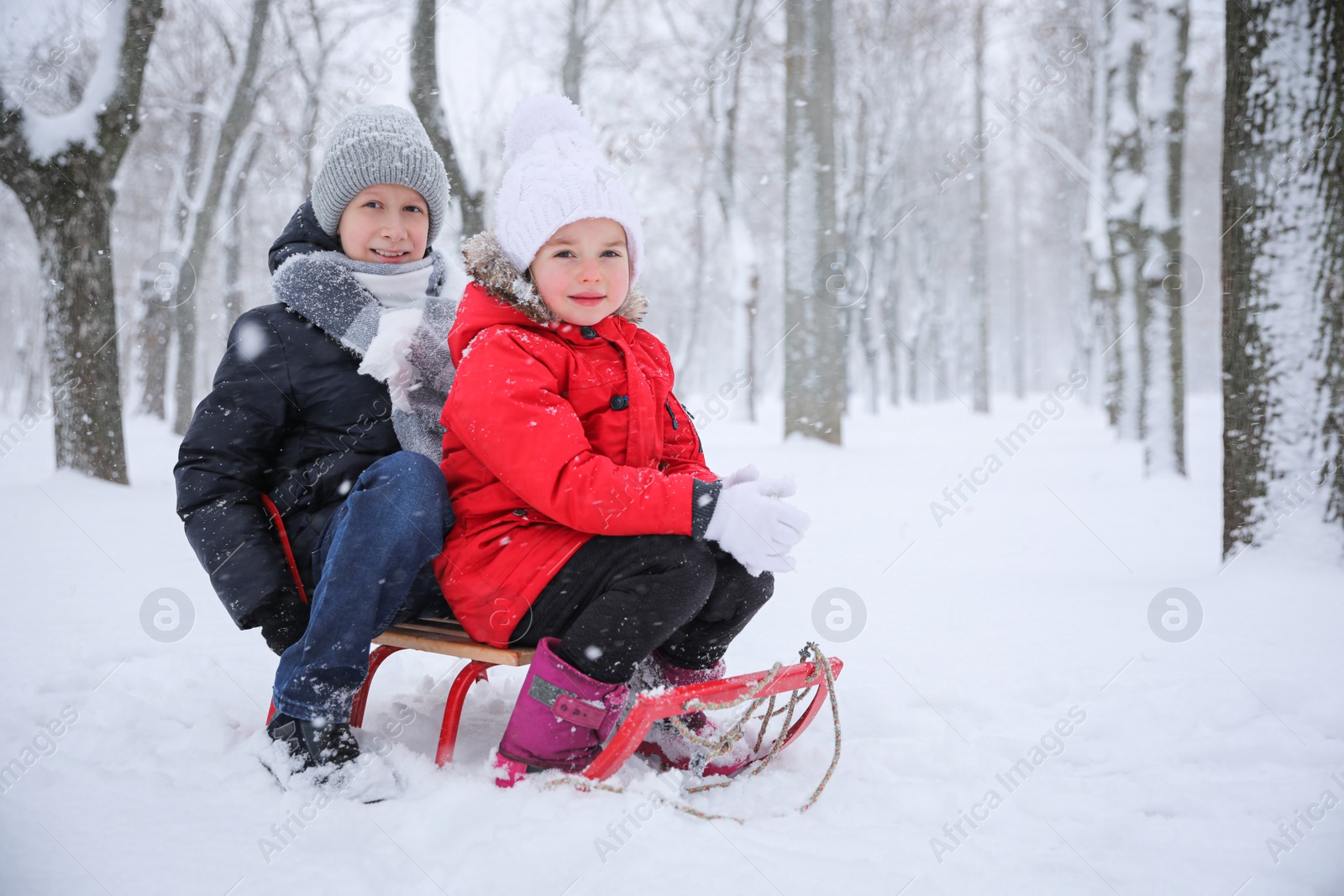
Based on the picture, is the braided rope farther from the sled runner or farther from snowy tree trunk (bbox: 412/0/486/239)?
snowy tree trunk (bbox: 412/0/486/239)

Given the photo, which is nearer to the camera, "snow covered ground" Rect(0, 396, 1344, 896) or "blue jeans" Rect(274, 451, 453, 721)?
"snow covered ground" Rect(0, 396, 1344, 896)

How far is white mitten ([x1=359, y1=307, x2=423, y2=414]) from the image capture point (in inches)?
82.2

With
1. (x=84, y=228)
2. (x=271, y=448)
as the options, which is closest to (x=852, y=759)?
(x=271, y=448)

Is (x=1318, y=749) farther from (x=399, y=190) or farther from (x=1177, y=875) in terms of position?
(x=399, y=190)

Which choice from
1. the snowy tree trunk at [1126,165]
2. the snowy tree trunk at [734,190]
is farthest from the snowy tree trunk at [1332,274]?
the snowy tree trunk at [734,190]

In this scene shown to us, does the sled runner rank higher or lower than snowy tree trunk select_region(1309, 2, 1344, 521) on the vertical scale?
lower

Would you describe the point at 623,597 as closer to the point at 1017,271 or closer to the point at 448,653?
the point at 448,653

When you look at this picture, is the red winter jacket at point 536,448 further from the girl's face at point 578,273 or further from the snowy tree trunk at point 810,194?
the snowy tree trunk at point 810,194

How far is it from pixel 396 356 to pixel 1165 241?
8971 mm

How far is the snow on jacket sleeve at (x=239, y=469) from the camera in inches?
75.9

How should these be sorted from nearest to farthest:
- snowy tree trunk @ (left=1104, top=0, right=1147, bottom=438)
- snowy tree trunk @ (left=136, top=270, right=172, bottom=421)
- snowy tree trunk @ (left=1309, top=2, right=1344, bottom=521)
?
snowy tree trunk @ (left=1309, top=2, right=1344, bottom=521), snowy tree trunk @ (left=1104, top=0, right=1147, bottom=438), snowy tree trunk @ (left=136, top=270, right=172, bottom=421)

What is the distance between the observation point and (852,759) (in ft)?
7.14

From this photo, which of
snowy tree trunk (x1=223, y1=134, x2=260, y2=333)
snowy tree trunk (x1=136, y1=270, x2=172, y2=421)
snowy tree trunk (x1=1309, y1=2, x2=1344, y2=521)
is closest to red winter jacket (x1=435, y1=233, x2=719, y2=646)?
snowy tree trunk (x1=1309, y1=2, x2=1344, y2=521)

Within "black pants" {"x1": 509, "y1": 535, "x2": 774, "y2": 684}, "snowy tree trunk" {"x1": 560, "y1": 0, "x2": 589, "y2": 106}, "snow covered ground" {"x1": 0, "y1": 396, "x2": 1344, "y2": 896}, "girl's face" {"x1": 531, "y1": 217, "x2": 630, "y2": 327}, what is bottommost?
"snow covered ground" {"x1": 0, "y1": 396, "x2": 1344, "y2": 896}
